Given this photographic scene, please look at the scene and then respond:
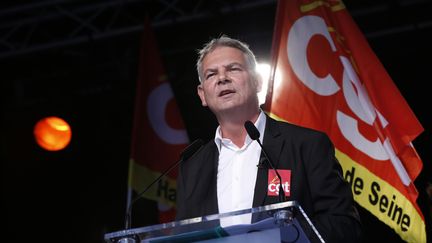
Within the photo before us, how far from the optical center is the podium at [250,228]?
58.4 inches

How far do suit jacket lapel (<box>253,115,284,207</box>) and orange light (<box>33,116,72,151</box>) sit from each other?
15.7 feet

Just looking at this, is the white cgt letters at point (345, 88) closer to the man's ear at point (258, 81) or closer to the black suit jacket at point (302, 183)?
the man's ear at point (258, 81)

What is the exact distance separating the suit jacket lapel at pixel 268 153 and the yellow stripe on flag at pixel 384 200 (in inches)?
43.1

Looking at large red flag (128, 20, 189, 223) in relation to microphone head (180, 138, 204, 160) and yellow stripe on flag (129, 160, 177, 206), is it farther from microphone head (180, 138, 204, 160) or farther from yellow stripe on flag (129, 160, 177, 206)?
microphone head (180, 138, 204, 160)

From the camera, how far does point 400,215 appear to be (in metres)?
3.33

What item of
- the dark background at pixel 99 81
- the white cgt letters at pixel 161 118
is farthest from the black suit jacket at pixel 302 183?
the dark background at pixel 99 81

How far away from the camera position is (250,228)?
59.5 inches

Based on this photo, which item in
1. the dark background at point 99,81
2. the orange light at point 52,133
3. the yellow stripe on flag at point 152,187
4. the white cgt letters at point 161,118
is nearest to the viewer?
the yellow stripe on flag at point 152,187

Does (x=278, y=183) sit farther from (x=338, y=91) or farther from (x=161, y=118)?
(x=161, y=118)

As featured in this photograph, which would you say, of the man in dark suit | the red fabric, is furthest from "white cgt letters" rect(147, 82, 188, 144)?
the man in dark suit

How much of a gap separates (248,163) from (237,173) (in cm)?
5

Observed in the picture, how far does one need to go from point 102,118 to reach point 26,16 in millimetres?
1407

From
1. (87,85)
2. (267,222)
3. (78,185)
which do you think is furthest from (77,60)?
(267,222)

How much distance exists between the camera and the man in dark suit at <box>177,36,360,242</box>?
2.03 meters
